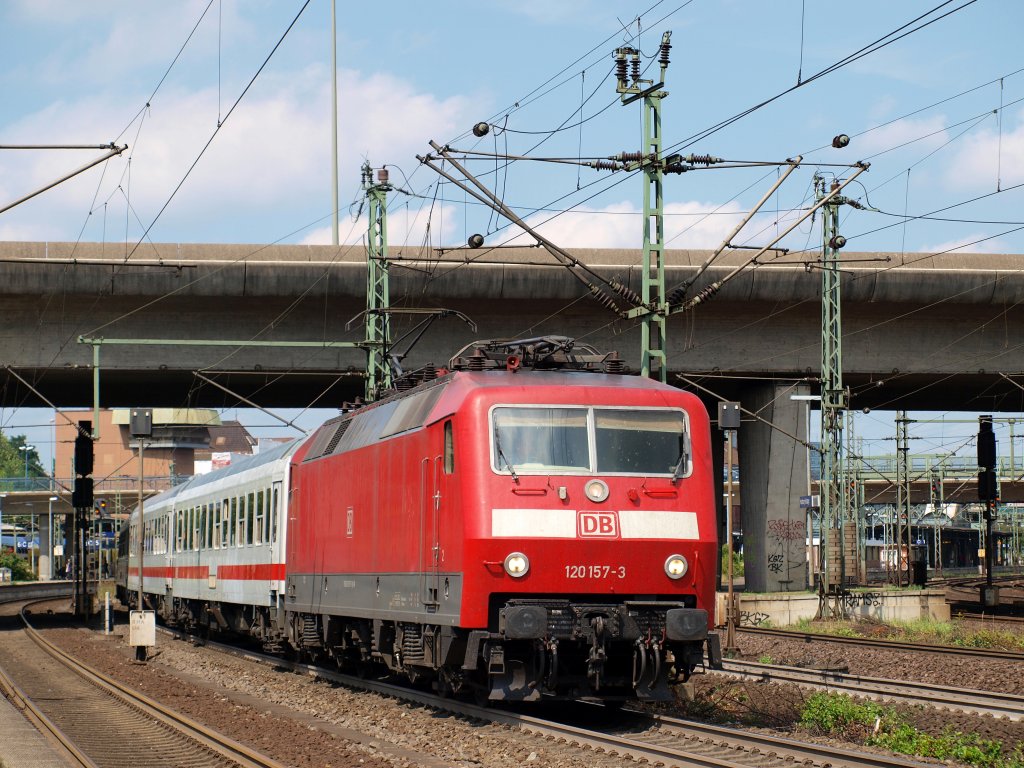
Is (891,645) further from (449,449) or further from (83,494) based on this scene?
(83,494)

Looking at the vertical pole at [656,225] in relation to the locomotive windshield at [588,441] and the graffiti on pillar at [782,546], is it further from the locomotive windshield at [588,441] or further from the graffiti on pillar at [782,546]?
the graffiti on pillar at [782,546]

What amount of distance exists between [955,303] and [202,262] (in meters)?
19.8

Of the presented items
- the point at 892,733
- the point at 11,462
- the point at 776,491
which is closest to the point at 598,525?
the point at 892,733

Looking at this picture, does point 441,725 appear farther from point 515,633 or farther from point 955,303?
point 955,303

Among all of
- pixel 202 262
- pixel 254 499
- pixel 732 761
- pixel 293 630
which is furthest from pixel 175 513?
pixel 732 761

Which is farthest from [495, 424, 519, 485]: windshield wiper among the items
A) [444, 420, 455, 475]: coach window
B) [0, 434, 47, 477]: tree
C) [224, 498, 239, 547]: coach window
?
[0, 434, 47, 477]: tree

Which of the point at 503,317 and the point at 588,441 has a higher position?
the point at 503,317

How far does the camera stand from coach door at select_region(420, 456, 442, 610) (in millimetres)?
14820

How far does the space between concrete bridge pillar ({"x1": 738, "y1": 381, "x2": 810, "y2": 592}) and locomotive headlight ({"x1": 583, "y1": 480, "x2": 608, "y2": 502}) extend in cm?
2646

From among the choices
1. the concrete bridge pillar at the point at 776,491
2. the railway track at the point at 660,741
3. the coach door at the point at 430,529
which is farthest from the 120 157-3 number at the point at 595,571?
the concrete bridge pillar at the point at 776,491

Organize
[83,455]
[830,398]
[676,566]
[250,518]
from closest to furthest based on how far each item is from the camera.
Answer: [676,566] < [250,518] < [830,398] < [83,455]

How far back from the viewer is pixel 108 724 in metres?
17.0

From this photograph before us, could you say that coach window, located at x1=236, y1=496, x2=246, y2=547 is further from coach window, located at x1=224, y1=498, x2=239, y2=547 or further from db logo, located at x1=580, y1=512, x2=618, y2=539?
db logo, located at x1=580, y1=512, x2=618, y2=539

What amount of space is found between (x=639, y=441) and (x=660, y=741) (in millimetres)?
3042
